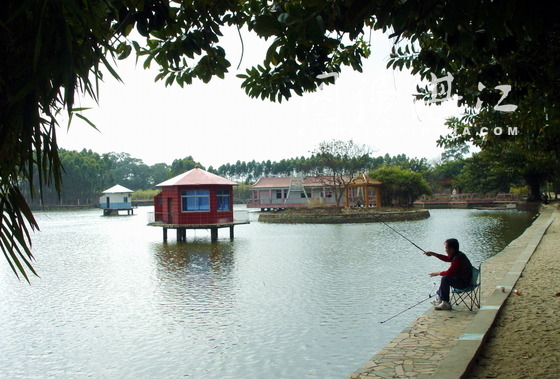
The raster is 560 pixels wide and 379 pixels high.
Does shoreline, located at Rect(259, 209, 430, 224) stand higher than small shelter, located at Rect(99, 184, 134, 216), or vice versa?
small shelter, located at Rect(99, 184, 134, 216)

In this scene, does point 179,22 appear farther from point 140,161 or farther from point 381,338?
point 140,161

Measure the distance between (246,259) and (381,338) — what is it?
332 inches

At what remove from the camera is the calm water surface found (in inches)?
223

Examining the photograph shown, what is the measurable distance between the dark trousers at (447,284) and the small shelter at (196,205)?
47.2 ft

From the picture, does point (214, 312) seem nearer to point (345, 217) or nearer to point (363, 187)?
point (345, 217)

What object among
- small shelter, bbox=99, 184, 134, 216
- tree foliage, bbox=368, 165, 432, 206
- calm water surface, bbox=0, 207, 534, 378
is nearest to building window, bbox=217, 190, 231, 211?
calm water surface, bbox=0, 207, 534, 378

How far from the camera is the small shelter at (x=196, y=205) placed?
1969cm

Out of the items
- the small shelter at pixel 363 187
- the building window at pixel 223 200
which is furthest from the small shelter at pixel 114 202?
the building window at pixel 223 200

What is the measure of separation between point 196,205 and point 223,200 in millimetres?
1183

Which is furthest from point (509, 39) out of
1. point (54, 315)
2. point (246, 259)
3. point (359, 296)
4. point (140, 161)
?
point (140, 161)

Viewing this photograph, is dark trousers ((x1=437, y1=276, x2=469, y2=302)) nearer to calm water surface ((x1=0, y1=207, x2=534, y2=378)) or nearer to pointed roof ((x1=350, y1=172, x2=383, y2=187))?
calm water surface ((x1=0, y1=207, x2=534, y2=378))

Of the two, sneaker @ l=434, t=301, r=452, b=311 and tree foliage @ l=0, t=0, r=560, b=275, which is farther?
sneaker @ l=434, t=301, r=452, b=311

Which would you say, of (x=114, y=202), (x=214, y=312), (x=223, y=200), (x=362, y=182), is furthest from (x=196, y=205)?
(x=114, y=202)

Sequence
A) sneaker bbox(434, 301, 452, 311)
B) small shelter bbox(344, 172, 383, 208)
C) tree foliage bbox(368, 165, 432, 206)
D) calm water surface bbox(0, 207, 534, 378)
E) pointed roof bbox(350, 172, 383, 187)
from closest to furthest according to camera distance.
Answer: calm water surface bbox(0, 207, 534, 378), sneaker bbox(434, 301, 452, 311), pointed roof bbox(350, 172, 383, 187), small shelter bbox(344, 172, 383, 208), tree foliage bbox(368, 165, 432, 206)
